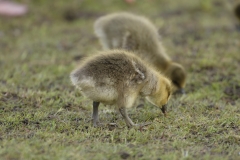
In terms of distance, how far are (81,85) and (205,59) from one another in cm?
369

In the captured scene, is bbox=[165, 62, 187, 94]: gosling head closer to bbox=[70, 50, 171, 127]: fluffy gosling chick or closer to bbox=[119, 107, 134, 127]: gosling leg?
bbox=[70, 50, 171, 127]: fluffy gosling chick

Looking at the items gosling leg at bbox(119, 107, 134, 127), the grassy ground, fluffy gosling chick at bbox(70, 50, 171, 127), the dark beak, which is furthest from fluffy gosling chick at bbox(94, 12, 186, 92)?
gosling leg at bbox(119, 107, 134, 127)

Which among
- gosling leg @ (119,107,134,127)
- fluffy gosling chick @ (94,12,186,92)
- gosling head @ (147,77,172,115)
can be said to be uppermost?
fluffy gosling chick @ (94,12,186,92)

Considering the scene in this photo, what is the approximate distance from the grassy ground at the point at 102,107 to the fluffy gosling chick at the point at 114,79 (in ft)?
1.03

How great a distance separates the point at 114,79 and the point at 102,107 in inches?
47.8

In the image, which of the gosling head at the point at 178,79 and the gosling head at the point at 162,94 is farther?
the gosling head at the point at 178,79

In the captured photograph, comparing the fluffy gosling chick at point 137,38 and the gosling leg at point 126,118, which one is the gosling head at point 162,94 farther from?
the fluffy gosling chick at point 137,38

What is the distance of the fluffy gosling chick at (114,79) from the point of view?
4805 mm

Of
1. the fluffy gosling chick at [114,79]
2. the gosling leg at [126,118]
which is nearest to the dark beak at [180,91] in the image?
the fluffy gosling chick at [114,79]

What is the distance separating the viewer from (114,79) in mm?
4859

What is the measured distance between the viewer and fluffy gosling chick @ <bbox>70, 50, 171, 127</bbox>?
4.80 m

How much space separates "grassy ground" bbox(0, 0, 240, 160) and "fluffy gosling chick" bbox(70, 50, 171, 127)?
1.03ft

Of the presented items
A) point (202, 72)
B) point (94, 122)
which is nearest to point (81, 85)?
point (94, 122)

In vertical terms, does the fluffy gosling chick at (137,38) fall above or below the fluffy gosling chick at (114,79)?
above
